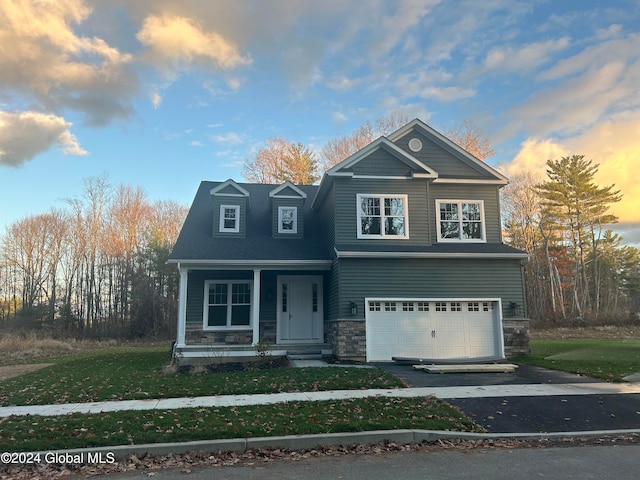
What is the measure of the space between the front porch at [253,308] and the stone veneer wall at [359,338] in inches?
49.9

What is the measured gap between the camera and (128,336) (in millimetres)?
28891

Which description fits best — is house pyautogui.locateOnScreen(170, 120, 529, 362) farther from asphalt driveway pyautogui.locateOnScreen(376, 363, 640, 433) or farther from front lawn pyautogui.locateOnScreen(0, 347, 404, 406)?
asphalt driveway pyautogui.locateOnScreen(376, 363, 640, 433)

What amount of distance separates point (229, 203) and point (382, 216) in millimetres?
6002

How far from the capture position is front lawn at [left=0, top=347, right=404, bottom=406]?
869 centimetres

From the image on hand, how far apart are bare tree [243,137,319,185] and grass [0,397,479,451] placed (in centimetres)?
2696

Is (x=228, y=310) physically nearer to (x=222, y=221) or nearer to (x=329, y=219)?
(x=222, y=221)

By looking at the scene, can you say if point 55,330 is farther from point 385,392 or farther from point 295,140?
point 385,392

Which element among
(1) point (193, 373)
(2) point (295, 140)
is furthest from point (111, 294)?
(1) point (193, 373)

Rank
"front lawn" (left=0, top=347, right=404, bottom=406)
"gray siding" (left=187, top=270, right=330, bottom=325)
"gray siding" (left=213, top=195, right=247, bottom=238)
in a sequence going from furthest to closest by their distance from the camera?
"gray siding" (left=213, top=195, right=247, bottom=238), "gray siding" (left=187, top=270, right=330, bottom=325), "front lawn" (left=0, top=347, right=404, bottom=406)

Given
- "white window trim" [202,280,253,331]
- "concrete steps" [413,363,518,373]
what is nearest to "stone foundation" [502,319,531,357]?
"concrete steps" [413,363,518,373]

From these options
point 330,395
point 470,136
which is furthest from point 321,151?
point 330,395

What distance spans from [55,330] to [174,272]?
8.88 metres

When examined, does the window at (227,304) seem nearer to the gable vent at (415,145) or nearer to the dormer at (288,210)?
the dormer at (288,210)

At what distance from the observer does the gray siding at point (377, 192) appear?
14.5 meters
